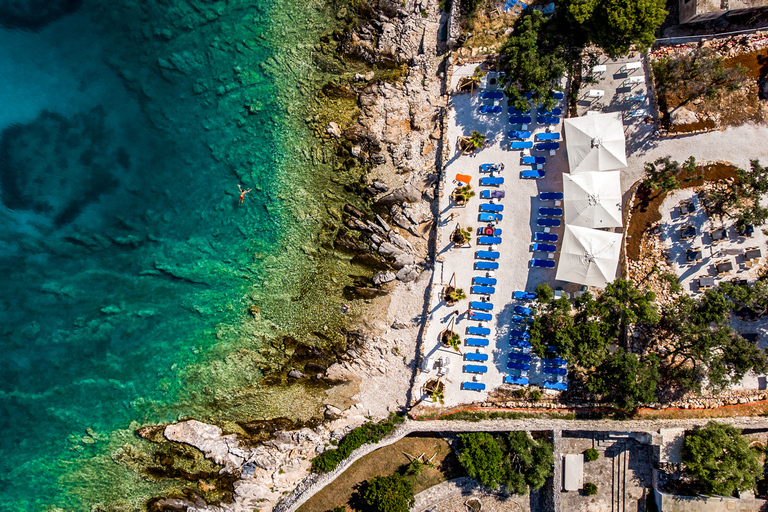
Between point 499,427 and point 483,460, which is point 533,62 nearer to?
point 499,427

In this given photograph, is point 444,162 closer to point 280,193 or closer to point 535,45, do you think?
point 535,45

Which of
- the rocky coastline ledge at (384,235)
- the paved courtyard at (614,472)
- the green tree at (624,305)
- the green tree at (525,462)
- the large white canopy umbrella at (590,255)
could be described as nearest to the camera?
the green tree at (624,305)

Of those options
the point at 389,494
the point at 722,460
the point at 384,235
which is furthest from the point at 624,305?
the point at 389,494

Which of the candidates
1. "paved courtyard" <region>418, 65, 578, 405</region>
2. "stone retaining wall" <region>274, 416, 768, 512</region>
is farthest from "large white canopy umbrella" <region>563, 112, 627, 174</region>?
"stone retaining wall" <region>274, 416, 768, 512</region>

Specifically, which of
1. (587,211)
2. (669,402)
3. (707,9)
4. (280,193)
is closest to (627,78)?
(707,9)

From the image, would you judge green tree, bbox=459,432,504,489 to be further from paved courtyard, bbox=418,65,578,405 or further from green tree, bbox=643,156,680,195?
green tree, bbox=643,156,680,195

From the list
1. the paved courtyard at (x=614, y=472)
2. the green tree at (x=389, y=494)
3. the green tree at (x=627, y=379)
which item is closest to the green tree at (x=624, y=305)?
the green tree at (x=627, y=379)

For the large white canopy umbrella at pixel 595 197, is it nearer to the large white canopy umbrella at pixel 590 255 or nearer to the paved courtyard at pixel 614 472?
the large white canopy umbrella at pixel 590 255
